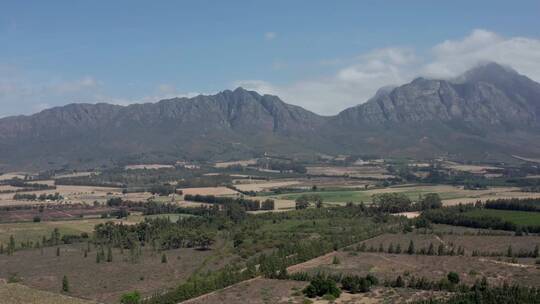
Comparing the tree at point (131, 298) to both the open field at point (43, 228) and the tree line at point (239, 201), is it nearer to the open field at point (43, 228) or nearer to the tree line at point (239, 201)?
the open field at point (43, 228)

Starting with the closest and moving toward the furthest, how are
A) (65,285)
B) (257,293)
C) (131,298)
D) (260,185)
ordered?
1. (257,293)
2. (131,298)
3. (65,285)
4. (260,185)

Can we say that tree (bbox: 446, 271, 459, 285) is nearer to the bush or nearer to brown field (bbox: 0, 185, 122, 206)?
the bush

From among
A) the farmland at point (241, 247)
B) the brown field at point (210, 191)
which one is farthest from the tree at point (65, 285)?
the brown field at point (210, 191)

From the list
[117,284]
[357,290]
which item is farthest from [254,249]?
[357,290]

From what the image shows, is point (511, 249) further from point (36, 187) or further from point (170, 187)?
point (36, 187)

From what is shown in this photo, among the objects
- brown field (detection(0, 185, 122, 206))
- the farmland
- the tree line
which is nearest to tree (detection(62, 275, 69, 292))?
the farmland

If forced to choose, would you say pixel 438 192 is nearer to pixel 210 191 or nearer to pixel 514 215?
pixel 514 215

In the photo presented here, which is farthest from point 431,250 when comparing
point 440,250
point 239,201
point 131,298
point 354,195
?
point 354,195
